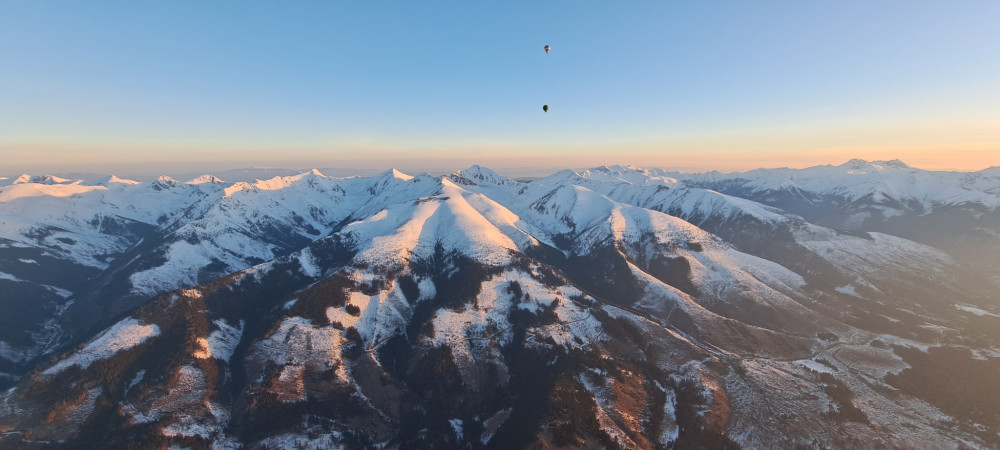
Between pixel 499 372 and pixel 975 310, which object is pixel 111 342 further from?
pixel 975 310

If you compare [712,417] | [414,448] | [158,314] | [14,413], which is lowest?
[414,448]

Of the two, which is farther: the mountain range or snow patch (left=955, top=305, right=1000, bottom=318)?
snow patch (left=955, top=305, right=1000, bottom=318)

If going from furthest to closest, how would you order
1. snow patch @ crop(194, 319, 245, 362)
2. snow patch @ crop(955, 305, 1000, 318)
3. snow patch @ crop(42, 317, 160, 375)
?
1. snow patch @ crop(955, 305, 1000, 318)
2. snow patch @ crop(194, 319, 245, 362)
3. snow patch @ crop(42, 317, 160, 375)

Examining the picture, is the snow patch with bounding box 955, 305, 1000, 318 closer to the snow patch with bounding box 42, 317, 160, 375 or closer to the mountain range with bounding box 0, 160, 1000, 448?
the mountain range with bounding box 0, 160, 1000, 448

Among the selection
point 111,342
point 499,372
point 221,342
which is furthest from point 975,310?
point 111,342

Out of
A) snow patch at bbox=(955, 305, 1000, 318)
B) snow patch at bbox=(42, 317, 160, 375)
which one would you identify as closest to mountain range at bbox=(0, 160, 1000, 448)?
snow patch at bbox=(42, 317, 160, 375)

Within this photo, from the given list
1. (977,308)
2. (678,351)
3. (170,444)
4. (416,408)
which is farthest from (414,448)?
(977,308)

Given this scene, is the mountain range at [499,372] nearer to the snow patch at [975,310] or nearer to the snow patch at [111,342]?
the snow patch at [111,342]

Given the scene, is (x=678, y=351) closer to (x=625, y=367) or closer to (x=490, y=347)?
(x=625, y=367)

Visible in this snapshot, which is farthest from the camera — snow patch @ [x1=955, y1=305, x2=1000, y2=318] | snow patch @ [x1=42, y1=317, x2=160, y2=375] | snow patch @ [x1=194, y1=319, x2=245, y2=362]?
snow patch @ [x1=955, y1=305, x2=1000, y2=318]

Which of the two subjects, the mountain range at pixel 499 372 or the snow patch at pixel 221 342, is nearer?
the mountain range at pixel 499 372

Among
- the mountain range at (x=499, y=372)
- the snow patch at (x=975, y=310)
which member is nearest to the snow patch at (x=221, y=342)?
the mountain range at (x=499, y=372)
